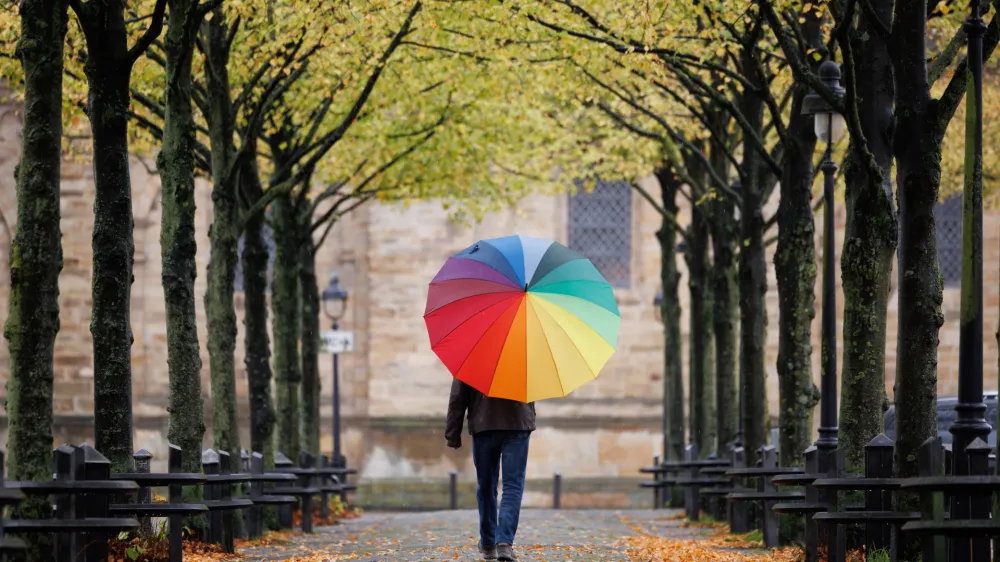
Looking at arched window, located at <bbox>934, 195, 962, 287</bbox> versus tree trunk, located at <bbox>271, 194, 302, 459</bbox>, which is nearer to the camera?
tree trunk, located at <bbox>271, 194, 302, 459</bbox>

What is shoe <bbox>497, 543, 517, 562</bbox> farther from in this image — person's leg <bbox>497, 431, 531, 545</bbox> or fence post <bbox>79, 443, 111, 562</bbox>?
fence post <bbox>79, 443, 111, 562</bbox>

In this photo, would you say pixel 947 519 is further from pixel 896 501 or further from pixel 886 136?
pixel 886 136

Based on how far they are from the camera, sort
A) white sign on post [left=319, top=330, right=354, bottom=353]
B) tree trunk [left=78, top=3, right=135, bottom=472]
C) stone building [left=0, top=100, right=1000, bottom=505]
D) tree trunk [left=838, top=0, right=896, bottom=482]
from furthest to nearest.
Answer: stone building [left=0, top=100, right=1000, bottom=505] → white sign on post [left=319, top=330, right=354, bottom=353] → tree trunk [left=838, top=0, right=896, bottom=482] → tree trunk [left=78, top=3, right=135, bottom=472]

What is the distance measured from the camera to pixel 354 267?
35.7 m

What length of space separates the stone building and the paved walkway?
394 inches

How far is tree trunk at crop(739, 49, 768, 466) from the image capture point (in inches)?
729

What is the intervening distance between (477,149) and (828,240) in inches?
378

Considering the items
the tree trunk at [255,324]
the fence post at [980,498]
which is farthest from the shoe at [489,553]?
the tree trunk at [255,324]

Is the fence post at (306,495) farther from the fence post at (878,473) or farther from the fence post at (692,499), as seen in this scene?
the fence post at (878,473)

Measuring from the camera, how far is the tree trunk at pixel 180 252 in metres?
14.3

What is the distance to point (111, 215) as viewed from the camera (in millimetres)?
12023

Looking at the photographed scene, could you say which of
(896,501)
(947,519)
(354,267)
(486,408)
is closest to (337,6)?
(486,408)

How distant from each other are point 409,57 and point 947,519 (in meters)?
12.1

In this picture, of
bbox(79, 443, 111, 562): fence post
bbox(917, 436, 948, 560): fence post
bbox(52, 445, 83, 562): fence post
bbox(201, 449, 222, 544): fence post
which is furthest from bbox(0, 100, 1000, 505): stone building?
bbox(917, 436, 948, 560): fence post
